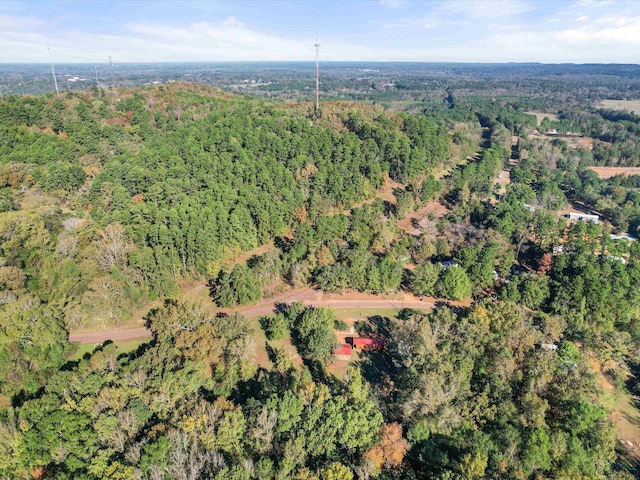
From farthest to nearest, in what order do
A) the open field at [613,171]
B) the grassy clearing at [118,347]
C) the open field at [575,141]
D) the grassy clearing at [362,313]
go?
1. the open field at [575,141]
2. the open field at [613,171]
3. the grassy clearing at [362,313]
4. the grassy clearing at [118,347]

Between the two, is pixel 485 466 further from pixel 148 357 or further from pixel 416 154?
pixel 416 154

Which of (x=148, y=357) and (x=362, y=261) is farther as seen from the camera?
(x=362, y=261)

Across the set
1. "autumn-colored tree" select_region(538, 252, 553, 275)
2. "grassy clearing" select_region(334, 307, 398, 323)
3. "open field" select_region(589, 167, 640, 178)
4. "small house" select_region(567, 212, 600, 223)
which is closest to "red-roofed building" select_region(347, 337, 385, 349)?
"grassy clearing" select_region(334, 307, 398, 323)

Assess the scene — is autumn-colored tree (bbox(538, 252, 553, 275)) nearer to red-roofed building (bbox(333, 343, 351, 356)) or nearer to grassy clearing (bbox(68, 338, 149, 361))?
red-roofed building (bbox(333, 343, 351, 356))

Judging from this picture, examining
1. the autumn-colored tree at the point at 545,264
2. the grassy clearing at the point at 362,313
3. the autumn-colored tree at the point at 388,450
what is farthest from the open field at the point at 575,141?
the autumn-colored tree at the point at 388,450

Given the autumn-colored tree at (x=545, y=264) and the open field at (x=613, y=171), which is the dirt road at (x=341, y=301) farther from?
the open field at (x=613, y=171)

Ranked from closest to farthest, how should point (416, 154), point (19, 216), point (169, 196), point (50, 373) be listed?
point (50, 373)
point (19, 216)
point (169, 196)
point (416, 154)

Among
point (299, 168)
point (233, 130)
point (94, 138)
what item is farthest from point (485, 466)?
point (94, 138)
